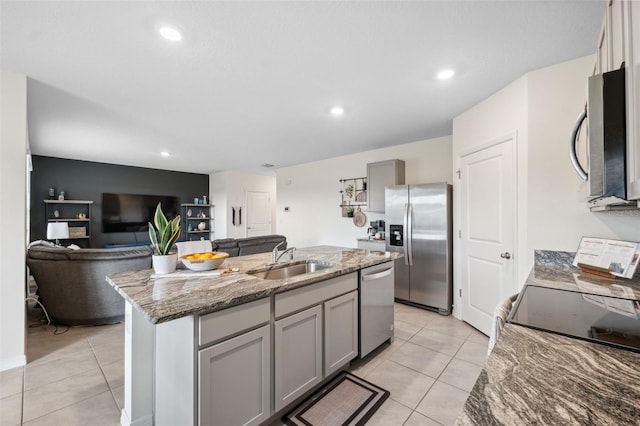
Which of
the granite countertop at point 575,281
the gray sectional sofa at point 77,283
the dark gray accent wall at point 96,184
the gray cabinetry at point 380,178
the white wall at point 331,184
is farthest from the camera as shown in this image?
the dark gray accent wall at point 96,184

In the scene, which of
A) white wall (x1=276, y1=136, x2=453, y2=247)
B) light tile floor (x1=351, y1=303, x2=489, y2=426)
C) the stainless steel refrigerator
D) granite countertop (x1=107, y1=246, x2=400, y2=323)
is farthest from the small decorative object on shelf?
granite countertop (x1=107, y1=246, x2=400, y2=323)

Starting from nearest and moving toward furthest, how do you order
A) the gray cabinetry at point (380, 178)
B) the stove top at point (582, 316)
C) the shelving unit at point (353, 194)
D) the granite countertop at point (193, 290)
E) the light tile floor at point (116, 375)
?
the stove top at point (582, 316)
the granite countertop at point (193, 290)
the light tile floor at point (116, 375)
the gray cabinetry at point (380, 178)
the shelving unit at point (353, 194)

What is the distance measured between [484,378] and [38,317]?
4792mm

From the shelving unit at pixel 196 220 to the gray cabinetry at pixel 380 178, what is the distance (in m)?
4.98

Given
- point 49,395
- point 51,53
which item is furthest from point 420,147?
point 49,395

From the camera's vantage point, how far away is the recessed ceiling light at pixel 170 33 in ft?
5.77

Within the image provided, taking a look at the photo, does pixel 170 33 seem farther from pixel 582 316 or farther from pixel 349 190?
pixel 349 190

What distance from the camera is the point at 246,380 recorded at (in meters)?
1.44

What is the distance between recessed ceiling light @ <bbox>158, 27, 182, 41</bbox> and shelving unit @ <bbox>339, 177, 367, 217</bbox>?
12.5 feet

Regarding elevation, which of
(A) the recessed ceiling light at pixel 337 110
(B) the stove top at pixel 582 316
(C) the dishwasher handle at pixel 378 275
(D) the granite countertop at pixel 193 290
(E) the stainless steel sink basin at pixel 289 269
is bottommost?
(C) the dishwasher handle at pixel 378 275

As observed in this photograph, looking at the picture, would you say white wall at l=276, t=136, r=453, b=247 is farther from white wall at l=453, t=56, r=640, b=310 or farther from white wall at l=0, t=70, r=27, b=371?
white wall at l=0, t=70, r=27, b=371

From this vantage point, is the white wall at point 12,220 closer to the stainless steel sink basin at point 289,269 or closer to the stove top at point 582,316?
the stainless steel sink basin at point 289,269

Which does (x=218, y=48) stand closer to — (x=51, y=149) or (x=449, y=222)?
(x=449, y=222)

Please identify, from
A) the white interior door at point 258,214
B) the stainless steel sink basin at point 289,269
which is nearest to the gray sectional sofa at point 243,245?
the stainless steel sink basin at point 289,269
